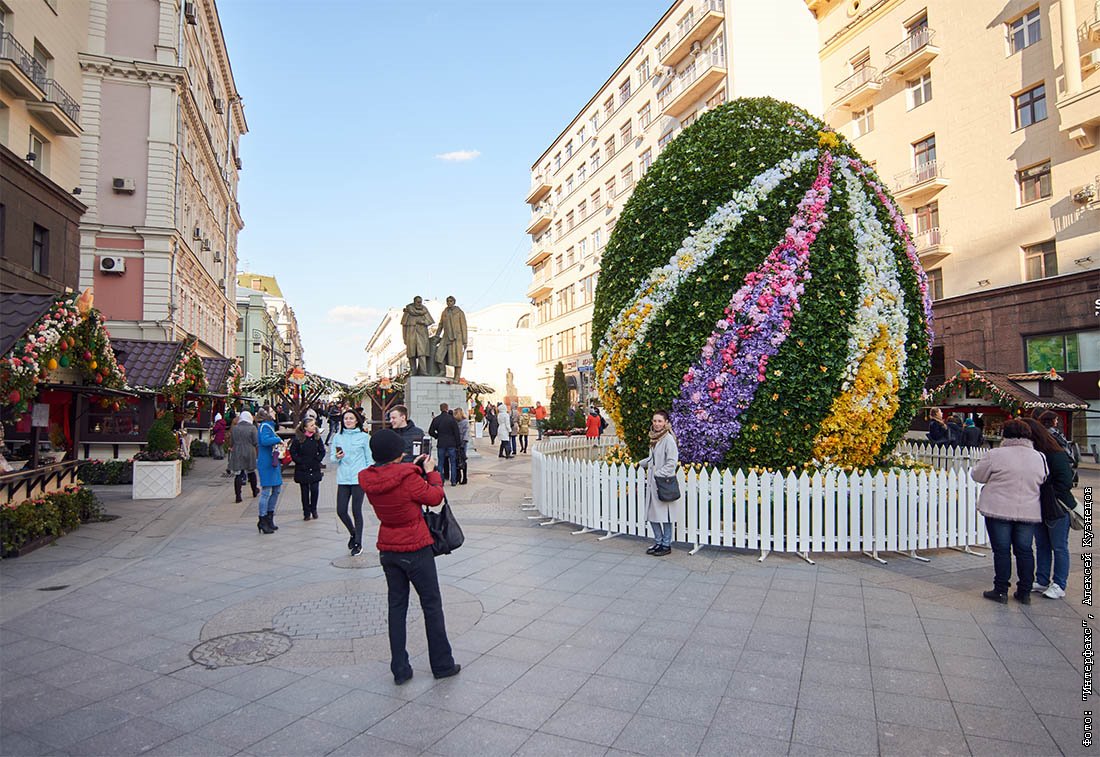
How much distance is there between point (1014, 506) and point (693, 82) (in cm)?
2968

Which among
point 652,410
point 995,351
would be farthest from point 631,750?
point 995,351

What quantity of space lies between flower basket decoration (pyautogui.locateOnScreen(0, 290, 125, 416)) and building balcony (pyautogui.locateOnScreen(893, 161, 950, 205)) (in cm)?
2599

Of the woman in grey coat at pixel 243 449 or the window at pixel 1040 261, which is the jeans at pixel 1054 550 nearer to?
the woman in grey coat at pixel 243 449

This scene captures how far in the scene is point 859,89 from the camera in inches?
1055

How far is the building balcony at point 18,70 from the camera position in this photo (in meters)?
15.4

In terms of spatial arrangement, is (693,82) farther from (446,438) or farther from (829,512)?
(829,512)

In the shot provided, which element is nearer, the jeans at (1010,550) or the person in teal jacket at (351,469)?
the jeans at (1010,550)

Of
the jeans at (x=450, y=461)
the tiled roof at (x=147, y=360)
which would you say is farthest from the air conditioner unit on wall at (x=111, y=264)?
the jeans at (x=450, y=461)

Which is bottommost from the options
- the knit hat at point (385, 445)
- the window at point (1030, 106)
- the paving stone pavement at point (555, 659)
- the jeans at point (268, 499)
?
the paving stone pavement at point (555, 659)

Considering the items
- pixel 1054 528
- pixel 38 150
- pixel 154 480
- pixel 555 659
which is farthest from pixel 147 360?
pixel 1054 528

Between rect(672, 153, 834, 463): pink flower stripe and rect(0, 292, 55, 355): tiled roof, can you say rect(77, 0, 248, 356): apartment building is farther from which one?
rect(672, 153, 834, 463): pink flower stripe

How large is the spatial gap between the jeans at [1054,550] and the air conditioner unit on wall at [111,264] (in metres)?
28.0

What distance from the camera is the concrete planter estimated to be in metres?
12.7

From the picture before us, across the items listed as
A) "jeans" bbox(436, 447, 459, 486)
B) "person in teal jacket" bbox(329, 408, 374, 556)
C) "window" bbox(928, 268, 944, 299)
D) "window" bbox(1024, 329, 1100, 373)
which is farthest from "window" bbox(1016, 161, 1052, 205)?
"person in teal jacket" bbox(329, 408, 374, 556)
